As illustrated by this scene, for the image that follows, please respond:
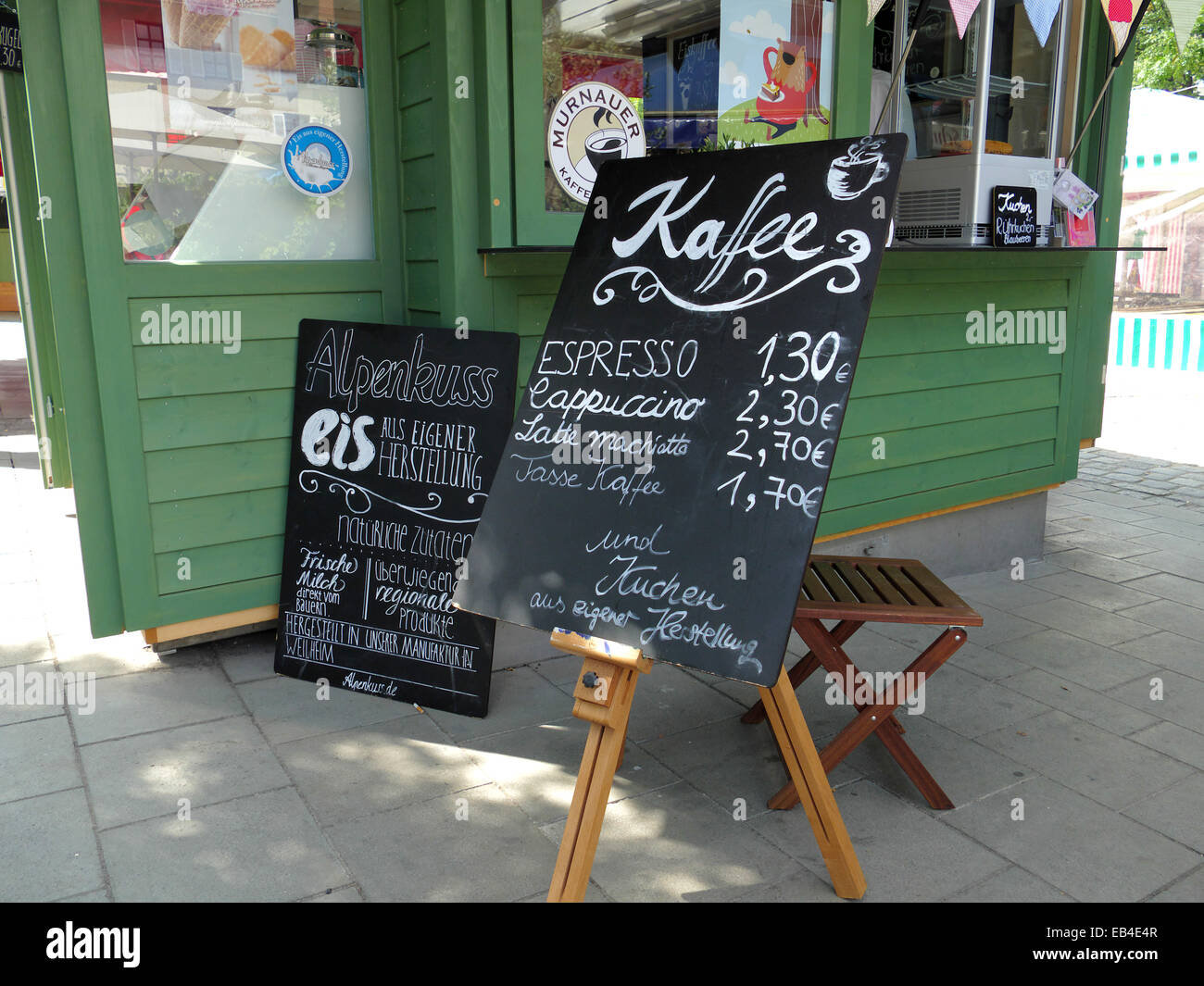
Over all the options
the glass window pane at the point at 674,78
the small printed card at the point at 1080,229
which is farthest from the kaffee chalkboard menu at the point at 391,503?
the small printed card at the point at 1080,229

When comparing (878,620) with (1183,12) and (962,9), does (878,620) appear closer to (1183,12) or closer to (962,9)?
(962,9)

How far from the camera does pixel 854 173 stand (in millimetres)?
2258

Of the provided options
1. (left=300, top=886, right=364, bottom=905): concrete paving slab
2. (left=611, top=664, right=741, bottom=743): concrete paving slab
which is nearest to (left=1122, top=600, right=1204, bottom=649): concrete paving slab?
(left=611, top=664, right=741, bottom=743): concrete paving slab

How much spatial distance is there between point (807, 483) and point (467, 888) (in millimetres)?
1282

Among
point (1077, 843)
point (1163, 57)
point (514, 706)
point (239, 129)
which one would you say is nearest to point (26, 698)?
point (514, 706)

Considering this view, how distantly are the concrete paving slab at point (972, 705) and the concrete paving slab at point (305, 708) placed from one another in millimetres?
1792

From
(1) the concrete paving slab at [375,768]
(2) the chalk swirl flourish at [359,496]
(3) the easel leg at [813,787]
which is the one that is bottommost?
(1) the concrete paving slab at [375,768]

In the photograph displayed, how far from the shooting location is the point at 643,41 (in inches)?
145

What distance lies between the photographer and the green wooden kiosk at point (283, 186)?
322 centimetres

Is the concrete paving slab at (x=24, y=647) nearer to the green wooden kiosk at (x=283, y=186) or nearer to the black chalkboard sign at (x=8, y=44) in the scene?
the green wooden kiosk at (x=283, y=186)

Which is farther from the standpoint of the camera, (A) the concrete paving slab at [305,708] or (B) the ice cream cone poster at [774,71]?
(B) the ice cream cone poster at [774,71]

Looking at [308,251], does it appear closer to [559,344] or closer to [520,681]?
[559,344]

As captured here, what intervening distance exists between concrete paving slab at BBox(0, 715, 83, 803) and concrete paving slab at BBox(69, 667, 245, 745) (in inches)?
2.4

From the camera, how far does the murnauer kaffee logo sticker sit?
352 cm
